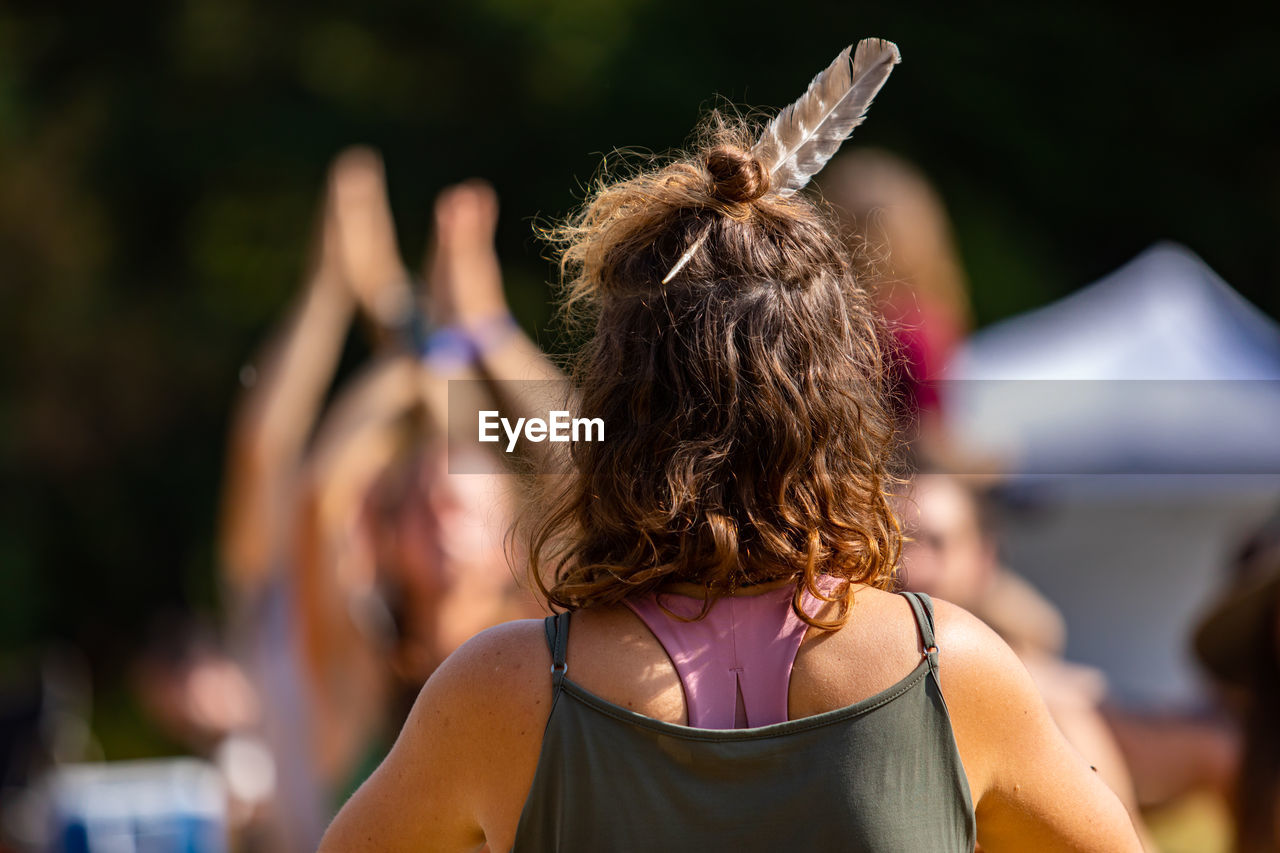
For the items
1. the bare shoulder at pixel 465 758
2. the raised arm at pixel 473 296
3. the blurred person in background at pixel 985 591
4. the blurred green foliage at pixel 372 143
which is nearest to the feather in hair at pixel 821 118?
the bare shoulder at pixel 465 758

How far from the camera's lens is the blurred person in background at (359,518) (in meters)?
2.58

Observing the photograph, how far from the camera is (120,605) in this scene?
8.77 meters

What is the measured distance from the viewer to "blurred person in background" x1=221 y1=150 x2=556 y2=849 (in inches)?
A: 102

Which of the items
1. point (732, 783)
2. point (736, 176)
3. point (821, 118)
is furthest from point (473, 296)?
point (732, 783)

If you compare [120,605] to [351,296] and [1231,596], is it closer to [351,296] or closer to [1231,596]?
[351,296]

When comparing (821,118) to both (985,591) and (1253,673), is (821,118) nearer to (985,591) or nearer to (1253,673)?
(985,591)

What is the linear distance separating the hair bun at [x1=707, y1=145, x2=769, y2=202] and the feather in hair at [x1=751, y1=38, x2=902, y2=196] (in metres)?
0.06

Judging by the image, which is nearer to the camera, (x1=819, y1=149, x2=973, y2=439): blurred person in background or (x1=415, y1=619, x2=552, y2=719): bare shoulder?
(x1=415, y1=619, x2=552, y2=719): bare shoulder

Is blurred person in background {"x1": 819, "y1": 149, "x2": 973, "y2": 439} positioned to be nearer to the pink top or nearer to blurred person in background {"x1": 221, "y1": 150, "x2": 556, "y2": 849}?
blurred person in background {"x1": 221, "y1": 150, "x2": 556, "y2": 849}

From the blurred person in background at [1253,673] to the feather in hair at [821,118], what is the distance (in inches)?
81.4

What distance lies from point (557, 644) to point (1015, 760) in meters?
0.38

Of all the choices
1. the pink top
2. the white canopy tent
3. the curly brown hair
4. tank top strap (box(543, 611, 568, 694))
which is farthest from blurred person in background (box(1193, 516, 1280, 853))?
tank top strap (box(543, 611, 568, 694))

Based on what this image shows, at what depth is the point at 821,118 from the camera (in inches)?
51.2

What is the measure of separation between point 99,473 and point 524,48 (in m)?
4.09
